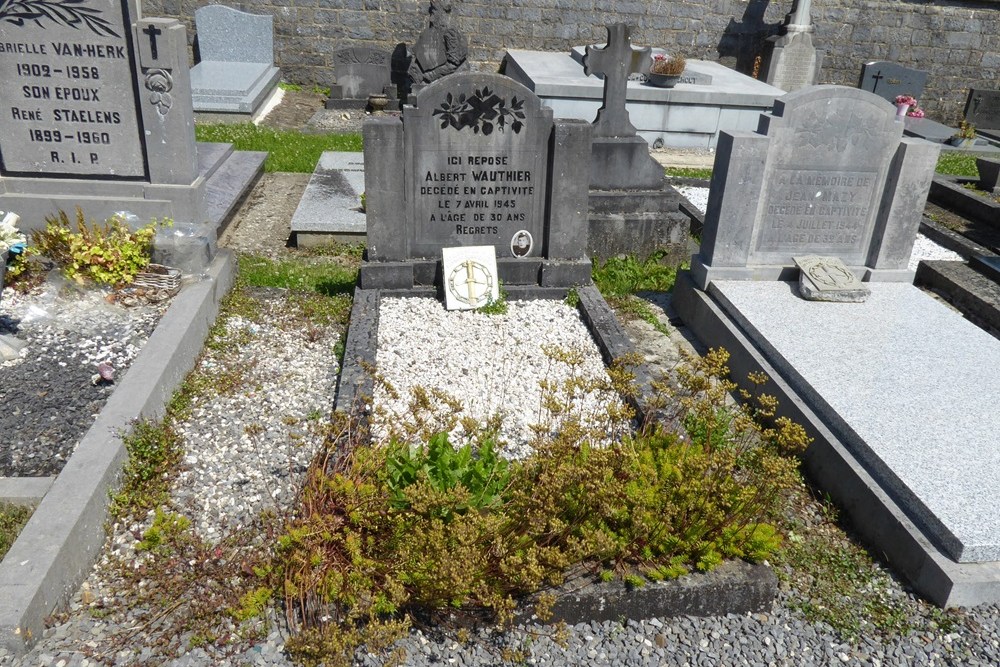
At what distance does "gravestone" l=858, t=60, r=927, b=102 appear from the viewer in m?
15.6

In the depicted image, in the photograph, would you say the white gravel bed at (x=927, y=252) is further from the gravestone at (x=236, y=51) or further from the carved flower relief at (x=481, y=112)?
the gravestone at (x=236, y=51)

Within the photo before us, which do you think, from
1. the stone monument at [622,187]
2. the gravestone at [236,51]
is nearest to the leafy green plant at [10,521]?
the stone monument at [622,187]

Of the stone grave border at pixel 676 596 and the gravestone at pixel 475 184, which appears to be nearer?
the stone grave border at pixel 676 596

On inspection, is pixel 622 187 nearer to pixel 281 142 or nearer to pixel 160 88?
pixel 160 88

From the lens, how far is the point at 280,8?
14.4 metres

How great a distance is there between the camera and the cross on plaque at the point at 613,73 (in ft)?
23.1

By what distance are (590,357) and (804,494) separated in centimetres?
164

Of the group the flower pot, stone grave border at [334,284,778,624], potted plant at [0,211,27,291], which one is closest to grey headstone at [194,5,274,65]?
the flower pot

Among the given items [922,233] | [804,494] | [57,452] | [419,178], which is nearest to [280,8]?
[419,178]

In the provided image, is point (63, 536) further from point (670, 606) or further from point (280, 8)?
point (280, 8)

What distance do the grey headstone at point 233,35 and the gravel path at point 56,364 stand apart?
1013 centimetres

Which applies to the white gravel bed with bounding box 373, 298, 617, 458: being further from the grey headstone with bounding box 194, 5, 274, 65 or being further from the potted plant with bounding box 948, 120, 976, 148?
the potted plant with bounding box 948, 120, 976, 148

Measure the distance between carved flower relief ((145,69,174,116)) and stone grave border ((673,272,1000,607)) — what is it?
449cm

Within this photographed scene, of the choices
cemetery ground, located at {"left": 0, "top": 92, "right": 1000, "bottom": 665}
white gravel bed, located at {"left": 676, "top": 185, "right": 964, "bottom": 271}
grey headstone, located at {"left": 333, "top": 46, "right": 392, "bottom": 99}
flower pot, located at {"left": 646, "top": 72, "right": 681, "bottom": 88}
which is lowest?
cemetery ground, located at {"left": 0, "top": 92, "right": 1000, "bottom": 665}
